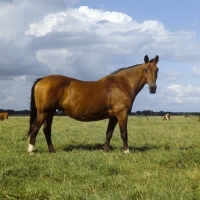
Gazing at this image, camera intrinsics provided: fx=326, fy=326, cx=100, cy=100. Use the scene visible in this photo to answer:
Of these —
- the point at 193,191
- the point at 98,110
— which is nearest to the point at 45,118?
the point at 98,110

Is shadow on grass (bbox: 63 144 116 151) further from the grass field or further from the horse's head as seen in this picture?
the horse's head

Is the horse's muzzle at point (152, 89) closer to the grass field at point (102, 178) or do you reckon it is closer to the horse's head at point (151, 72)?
the horse's head at point (151, 72)

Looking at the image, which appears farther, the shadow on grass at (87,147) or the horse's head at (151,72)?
the shadow on grass at (87,147)

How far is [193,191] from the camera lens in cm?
495

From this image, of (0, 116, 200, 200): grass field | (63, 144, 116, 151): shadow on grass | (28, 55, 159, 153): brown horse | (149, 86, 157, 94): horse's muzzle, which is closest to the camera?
(0, 116, 200, 200): grass field

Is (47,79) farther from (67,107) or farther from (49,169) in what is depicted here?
(49,169)

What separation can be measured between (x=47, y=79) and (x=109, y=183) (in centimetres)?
→ 480

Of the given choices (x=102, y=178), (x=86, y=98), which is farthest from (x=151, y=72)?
(x=102, y=178)

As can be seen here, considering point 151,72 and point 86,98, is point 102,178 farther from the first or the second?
point 151,72

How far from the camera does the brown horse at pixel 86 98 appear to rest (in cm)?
949

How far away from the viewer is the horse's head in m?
9.89

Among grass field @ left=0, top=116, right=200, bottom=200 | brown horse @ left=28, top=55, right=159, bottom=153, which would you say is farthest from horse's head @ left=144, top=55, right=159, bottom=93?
grass field @ left=0, top=116, right=200, bottom=200

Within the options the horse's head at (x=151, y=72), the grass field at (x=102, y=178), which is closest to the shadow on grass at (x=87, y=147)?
the grass field at (x=102, y=178)

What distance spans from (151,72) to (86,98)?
7.03 ft
